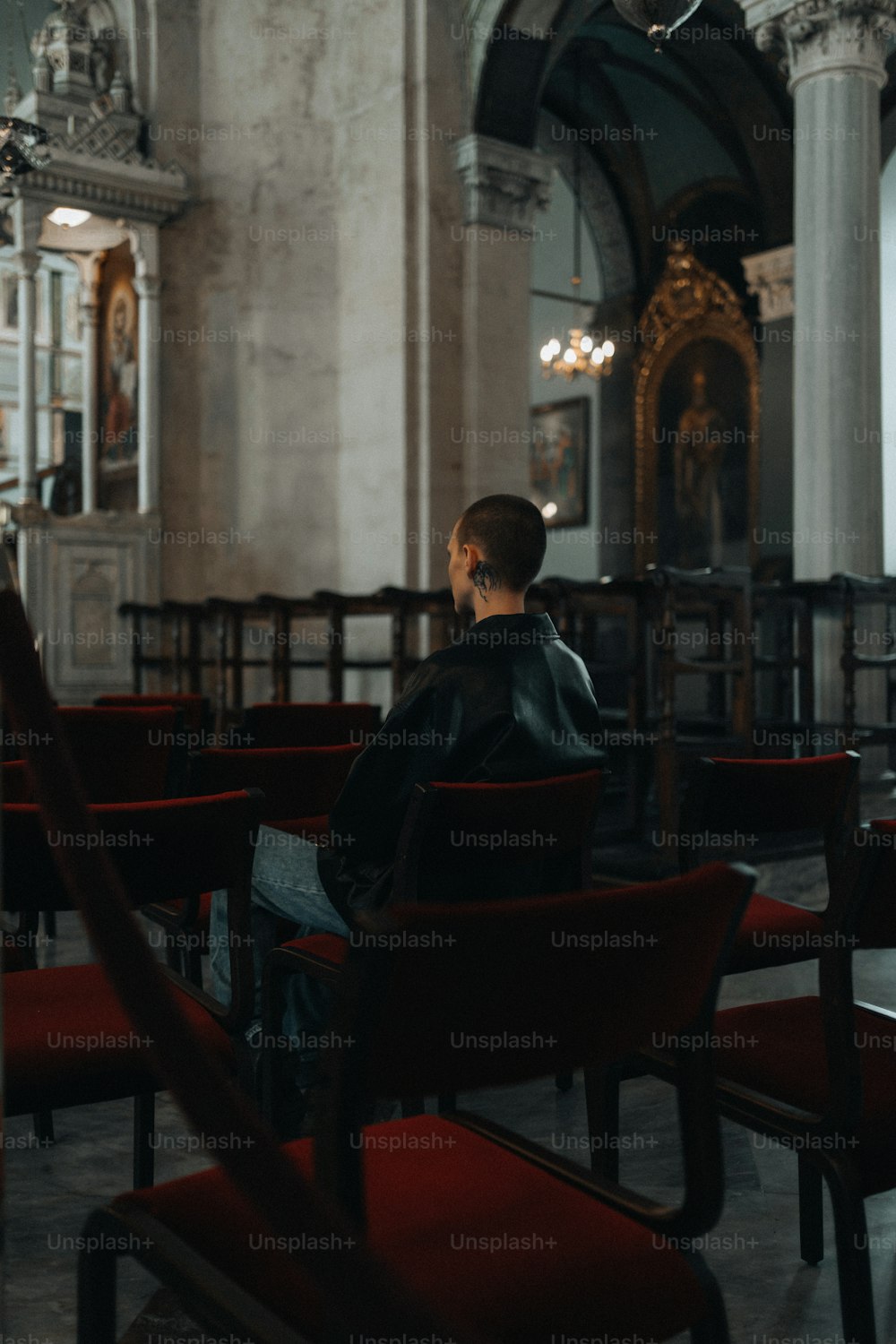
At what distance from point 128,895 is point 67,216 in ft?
27.9

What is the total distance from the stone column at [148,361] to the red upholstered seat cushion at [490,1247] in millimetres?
8711

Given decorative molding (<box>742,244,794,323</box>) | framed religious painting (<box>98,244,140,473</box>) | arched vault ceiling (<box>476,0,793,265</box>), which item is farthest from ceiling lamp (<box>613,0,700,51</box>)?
decorative molding (<box>742,244,794,323</box>)

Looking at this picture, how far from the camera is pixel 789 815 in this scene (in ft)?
7.63

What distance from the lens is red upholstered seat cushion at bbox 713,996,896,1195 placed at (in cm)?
176

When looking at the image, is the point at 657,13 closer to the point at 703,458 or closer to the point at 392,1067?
the point at 392,1067

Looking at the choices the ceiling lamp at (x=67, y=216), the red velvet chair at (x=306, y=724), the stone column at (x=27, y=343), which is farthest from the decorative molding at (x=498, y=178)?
the red velvet chair at (x=306, y=724)

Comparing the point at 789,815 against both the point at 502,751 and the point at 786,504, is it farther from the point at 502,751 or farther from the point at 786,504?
the point at 786,504

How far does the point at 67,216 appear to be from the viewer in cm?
923

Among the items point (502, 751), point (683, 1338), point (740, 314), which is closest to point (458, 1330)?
point (683, 1338)

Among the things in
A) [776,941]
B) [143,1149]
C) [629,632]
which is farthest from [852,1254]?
[629,632]

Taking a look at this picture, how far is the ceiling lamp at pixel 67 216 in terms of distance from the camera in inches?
360

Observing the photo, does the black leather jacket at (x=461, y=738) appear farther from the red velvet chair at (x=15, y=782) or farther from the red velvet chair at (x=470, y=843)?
the red velvet chair at (x=15, y=782)

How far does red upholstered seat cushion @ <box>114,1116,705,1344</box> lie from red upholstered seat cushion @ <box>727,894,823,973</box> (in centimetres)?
115

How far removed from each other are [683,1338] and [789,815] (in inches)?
35.7
